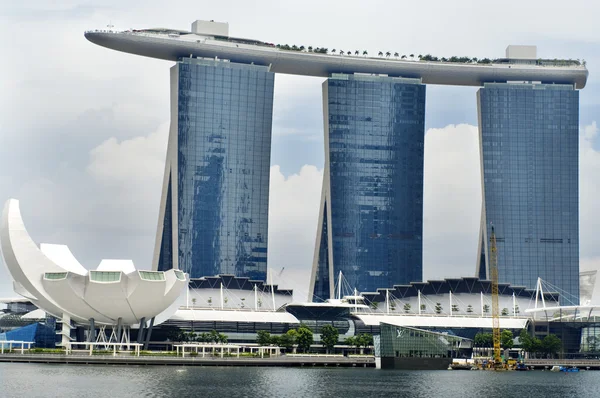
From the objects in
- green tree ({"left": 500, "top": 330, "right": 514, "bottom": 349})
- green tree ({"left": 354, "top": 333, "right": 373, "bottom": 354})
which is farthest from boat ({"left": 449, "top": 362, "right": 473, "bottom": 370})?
green tree ({"left": 500, "top": 330, "right": 514, "bottom": 349})

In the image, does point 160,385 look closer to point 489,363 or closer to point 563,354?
point 489,363

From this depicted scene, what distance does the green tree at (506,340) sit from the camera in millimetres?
191125

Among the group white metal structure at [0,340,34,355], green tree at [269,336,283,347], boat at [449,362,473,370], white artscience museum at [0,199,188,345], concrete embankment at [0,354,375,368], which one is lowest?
boat at [449,362,473,370]

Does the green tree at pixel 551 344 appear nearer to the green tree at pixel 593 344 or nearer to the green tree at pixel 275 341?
the green tree at pixel 593 344

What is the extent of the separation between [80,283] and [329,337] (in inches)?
1705

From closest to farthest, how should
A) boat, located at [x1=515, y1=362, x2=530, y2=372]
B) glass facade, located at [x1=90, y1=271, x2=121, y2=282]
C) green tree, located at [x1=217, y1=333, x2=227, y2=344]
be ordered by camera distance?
1. glass facade, located at [x1=90, y1=271, x2=121, y2=282]
2. boat, located at [x1=515, y1=362, x2=530, y2=372]
3. green tree, located at [x1=217, y1=333, x2=227, y2=344]

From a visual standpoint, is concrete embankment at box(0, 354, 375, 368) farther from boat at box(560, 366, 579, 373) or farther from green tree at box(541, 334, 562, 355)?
green tree at box(541, 334, 562, 355)

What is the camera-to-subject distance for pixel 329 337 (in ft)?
616

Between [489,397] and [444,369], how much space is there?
57381mm

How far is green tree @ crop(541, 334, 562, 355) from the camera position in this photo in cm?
19350

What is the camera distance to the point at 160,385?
11519 centimetres

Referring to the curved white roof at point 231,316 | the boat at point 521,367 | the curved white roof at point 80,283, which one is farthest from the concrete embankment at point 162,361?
the curved white roof at point 231,316

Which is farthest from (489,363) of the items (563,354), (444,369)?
(563,354)

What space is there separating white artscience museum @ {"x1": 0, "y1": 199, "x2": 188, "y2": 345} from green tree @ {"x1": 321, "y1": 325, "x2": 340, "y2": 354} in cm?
2998
